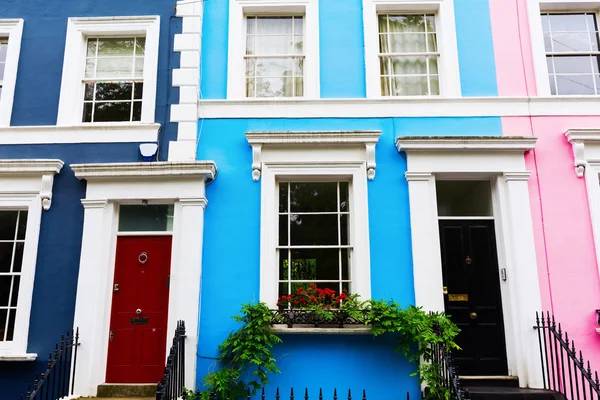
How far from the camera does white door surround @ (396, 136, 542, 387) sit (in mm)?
6383

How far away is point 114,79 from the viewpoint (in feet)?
25.0

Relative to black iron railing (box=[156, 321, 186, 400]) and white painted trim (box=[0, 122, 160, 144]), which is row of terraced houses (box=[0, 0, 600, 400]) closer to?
white painted trim (box=[0, 122, 160, 144])

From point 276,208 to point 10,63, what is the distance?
473cm

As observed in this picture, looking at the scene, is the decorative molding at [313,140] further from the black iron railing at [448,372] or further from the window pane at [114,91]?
the black iron railing at [448,372]

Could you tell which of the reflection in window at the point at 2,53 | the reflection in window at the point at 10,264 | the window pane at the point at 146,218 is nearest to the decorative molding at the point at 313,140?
the window pane at the point at 146,218

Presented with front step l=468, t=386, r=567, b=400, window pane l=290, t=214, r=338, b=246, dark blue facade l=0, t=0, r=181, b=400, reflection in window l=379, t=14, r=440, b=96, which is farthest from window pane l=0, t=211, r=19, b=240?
front step l=468, t=386, r=567, b=400

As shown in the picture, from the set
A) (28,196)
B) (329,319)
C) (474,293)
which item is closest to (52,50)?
(28,196)

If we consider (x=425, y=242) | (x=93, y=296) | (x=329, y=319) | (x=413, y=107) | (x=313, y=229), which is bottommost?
(x=329, y=319)

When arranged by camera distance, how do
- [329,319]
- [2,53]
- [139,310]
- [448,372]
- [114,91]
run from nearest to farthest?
[448,372], [329,319], [139,310], [114,91], [2,53]

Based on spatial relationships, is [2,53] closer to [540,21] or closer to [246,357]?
[246,357]

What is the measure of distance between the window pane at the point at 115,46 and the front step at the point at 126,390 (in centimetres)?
496

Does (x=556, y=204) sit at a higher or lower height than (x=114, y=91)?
lower

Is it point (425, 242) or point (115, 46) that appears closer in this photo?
point (425, 242)

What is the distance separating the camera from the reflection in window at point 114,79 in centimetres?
753
